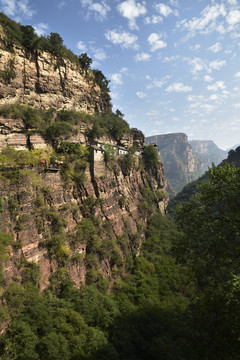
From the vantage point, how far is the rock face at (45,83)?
30.0 meters

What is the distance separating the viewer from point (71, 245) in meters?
25.7

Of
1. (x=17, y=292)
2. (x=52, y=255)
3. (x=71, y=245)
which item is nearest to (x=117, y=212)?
(x=71, y=245)

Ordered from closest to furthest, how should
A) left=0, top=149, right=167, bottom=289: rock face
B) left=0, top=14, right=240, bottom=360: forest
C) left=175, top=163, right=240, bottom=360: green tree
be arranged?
left=175, top=163, right=240, bottom=360: green tree < left=0, top=14, right=240, bottom=360: forest < left=0, top=149, right=167, bottom=289: rock face

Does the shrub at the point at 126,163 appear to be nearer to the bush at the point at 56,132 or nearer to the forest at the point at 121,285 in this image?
the forest at the point at 121,285

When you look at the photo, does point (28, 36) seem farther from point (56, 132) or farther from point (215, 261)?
point (215, 261)

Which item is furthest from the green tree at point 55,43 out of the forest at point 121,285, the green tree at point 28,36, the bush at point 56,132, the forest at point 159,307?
the forest at point 159,307

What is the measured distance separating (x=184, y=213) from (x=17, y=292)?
18.3m

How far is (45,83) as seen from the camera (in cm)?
3559

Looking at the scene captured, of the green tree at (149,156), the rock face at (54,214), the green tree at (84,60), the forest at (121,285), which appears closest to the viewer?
the forest at (121,285)

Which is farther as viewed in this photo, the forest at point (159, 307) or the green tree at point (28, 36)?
the green tree at point (28, 36)

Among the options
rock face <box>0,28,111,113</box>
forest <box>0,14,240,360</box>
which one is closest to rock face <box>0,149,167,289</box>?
forest <box>0,14,240,360</box>

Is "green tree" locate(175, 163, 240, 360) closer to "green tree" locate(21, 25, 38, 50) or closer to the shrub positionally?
the shrub

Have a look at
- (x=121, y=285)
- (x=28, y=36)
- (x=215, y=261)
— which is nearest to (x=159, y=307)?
(x=121, y=285)

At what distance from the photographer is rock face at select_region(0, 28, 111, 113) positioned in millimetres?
29953
